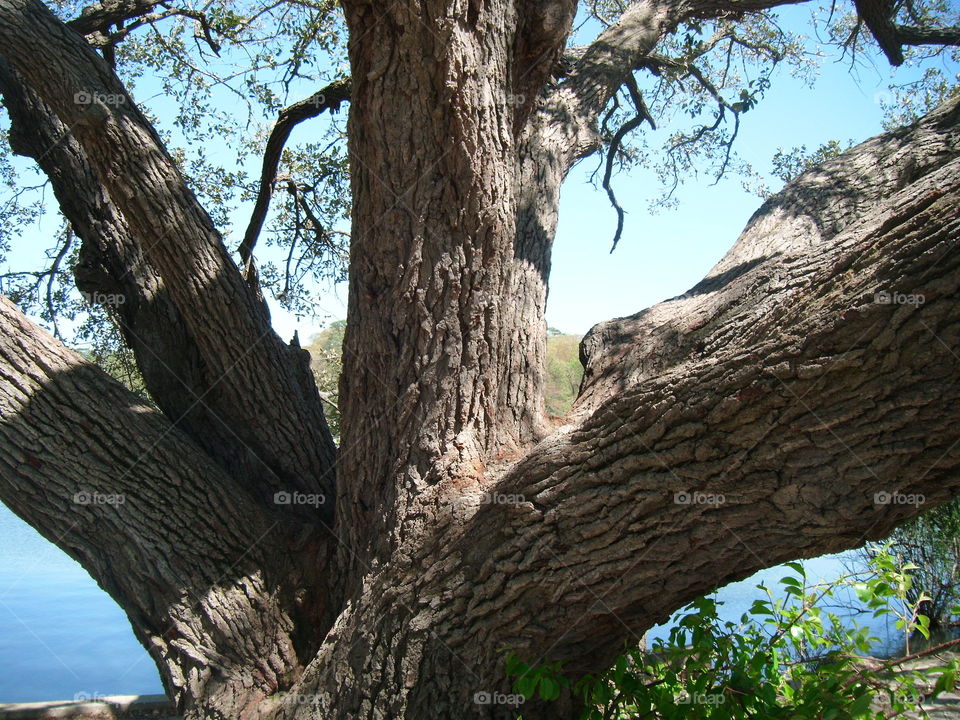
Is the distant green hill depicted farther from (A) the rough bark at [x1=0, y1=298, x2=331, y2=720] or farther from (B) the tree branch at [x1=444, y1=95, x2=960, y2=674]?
(B) the tree branch at [x1=444, y1=95, x2=960, y2=674]

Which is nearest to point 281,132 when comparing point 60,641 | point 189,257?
point 189,257

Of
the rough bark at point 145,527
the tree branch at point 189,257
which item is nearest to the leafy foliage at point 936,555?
the tree branch at point 189,257

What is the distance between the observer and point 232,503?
325 cm

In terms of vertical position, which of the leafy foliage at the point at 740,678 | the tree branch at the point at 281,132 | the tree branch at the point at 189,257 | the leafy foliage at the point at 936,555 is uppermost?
the tree branch at the point at 281,132

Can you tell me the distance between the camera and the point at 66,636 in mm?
6801

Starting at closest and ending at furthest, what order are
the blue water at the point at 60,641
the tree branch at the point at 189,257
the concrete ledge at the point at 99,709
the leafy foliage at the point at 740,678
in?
1. the leafy foliage at the point at 740,678
2. the tree branch at the point at 189,257
3. the concrete ledge at the point at 99,709
4. the blue water at the point at 60,641

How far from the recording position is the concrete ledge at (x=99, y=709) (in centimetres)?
462

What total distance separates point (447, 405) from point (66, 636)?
5.87 meters

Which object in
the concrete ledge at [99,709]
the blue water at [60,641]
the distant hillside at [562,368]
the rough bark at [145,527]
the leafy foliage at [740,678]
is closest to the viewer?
the leafy foliage at [740,678]

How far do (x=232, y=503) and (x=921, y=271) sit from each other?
2771 millimetres

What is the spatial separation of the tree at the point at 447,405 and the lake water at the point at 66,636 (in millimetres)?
2559

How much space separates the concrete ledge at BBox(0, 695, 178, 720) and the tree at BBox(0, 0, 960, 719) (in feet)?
6.93

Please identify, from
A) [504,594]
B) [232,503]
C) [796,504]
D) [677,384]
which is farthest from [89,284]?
[796,504]

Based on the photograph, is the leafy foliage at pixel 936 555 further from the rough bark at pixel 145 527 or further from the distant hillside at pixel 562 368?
the rough bark at pixel 145 527
